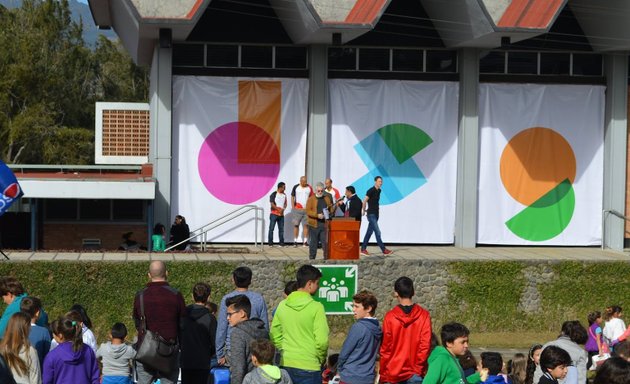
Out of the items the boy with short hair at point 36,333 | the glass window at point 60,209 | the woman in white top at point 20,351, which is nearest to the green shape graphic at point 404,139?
the glass window at point 60,209

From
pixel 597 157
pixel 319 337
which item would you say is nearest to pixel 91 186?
pixel 597 157

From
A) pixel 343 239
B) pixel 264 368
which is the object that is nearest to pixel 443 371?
pixel 264 368

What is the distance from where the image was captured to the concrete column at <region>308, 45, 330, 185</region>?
27672 mm

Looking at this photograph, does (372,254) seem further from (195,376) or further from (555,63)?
(195,376)

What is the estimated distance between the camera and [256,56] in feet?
91.9

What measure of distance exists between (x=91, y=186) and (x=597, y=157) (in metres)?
13.0

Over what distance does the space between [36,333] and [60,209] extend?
19069 mm

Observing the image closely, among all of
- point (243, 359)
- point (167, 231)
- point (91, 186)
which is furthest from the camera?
point (167, 231)

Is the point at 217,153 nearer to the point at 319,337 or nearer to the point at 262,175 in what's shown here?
the point at 262,175

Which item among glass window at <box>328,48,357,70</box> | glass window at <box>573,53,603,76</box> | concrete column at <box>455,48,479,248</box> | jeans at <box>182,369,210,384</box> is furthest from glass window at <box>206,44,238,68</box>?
jeans at <box>182,369,210,384</box>

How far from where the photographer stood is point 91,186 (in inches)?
1000

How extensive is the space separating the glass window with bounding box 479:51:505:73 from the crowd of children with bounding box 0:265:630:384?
1663 cm

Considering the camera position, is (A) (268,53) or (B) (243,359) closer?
(B) (243,359)

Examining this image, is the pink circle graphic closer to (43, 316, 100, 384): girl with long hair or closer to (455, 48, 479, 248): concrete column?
(455, 48, 479, 248): concrete column
